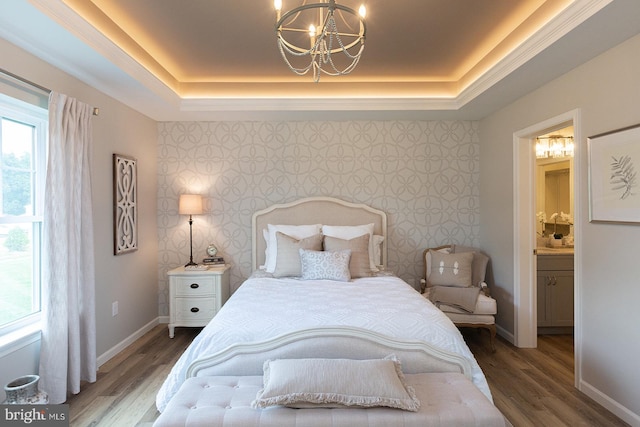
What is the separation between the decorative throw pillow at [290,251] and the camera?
3359mm

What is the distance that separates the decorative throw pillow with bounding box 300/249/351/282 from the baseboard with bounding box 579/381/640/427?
1.89m

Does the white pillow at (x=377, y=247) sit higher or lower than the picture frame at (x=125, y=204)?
lower

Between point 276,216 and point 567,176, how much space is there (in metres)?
3.69

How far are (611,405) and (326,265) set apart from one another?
7.18 ft

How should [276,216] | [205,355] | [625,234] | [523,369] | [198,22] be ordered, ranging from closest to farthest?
1. [205,355]
2. [625,234]
3. [198,22]
4. [523,369]
5. [276,216]

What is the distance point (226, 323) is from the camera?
2.15 meters

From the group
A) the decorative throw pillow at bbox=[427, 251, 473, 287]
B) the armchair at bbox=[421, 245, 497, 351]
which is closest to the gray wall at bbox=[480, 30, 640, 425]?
the armchair at bbox=[421, 245, 497, 351]

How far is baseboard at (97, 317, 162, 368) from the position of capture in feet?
10.2

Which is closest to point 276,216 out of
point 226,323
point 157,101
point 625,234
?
point 157,101

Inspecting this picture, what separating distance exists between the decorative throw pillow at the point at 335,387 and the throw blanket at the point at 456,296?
183cm

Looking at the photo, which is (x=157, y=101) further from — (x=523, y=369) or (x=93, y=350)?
(x=523, y=369)

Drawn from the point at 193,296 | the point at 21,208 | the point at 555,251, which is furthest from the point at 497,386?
the point at 21,208

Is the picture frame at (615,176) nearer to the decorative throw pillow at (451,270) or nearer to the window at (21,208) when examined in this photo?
the decorative throw pillow at (451,270)

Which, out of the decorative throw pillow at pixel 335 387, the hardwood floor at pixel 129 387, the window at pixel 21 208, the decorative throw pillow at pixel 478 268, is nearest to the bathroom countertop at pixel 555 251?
the decorative throw pillow at pixel 478 268
